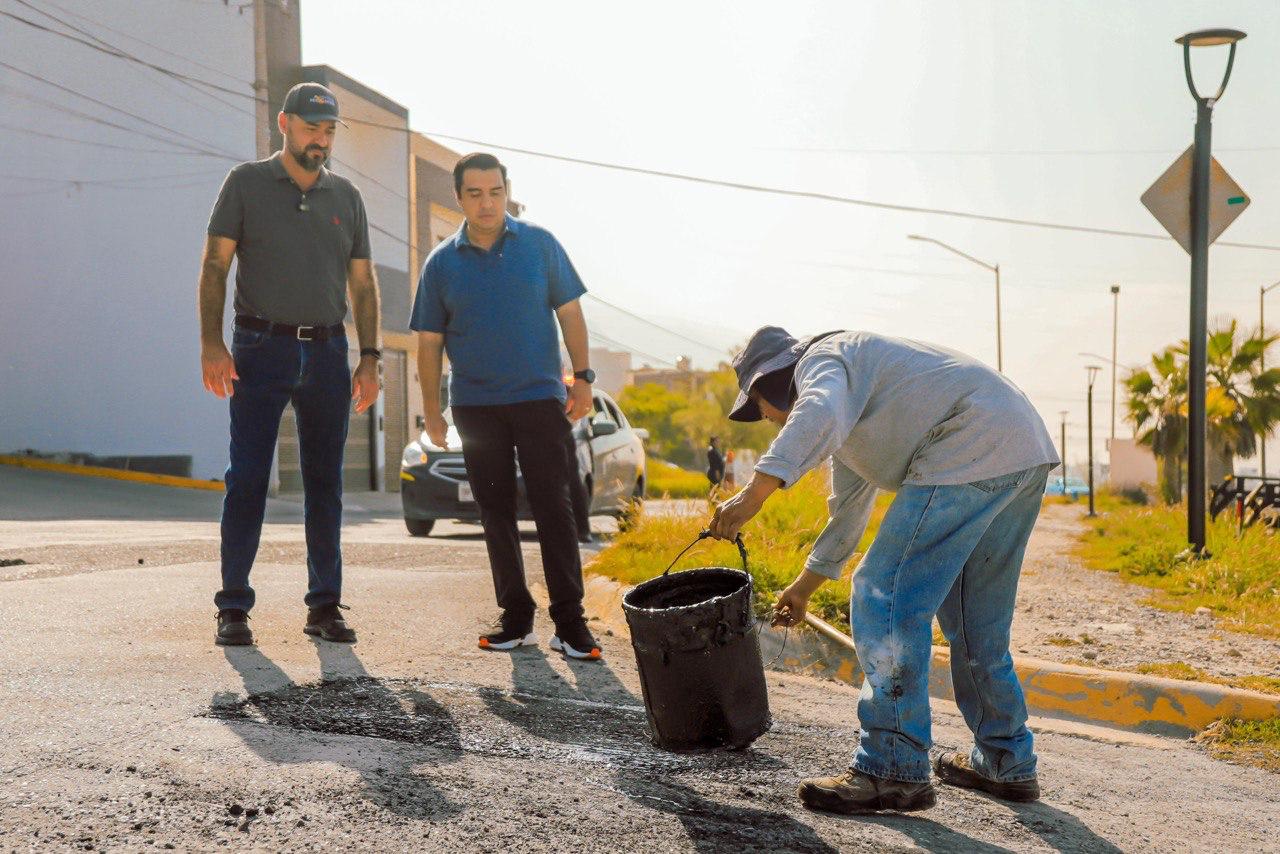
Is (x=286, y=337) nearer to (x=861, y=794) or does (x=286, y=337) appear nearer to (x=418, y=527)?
(x=861, y=794)

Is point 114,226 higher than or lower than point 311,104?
higher

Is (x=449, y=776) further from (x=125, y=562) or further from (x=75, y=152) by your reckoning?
(x=75, y=152)

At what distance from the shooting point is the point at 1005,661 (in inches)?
138

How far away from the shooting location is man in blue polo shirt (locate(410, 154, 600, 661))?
194 inches

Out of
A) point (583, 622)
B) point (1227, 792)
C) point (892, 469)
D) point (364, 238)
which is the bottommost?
point (1227, 792)

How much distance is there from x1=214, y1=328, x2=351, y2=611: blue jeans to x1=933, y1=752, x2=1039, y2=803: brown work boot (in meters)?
2.43

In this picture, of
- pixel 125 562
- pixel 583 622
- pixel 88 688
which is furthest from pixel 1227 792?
pixel 125 562

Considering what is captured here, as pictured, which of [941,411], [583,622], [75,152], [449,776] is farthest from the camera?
[75,152]

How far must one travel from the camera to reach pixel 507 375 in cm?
490

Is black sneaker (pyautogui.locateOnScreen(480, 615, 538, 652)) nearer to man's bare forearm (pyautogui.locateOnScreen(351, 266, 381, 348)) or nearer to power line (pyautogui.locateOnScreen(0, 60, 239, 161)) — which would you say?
man's bare forearm (pyautogui.locateOnScreen(351, 266, 381, 348))

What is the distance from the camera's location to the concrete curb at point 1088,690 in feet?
16.2

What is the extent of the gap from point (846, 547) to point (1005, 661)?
0.54 meters

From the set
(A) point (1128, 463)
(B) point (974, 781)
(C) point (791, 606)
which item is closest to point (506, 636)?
(C) point (791, 606)

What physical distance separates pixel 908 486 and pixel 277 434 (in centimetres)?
260
